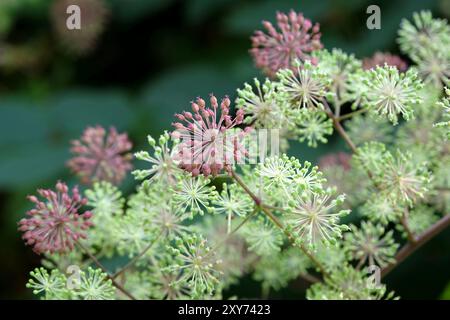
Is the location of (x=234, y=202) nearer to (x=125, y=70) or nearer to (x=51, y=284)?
(x=51, y=284)

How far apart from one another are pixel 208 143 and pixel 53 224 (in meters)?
0.42

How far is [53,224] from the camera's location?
1.43 metres

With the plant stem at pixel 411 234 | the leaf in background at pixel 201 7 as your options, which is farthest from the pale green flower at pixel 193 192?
the leaf in background at pixel 201 7

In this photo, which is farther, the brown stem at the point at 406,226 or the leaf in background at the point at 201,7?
the leaf in background at the point at 201,7

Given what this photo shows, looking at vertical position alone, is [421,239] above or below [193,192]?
below

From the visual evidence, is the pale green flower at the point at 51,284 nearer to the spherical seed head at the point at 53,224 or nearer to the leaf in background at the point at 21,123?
the spherical seed head at the point at 53,224

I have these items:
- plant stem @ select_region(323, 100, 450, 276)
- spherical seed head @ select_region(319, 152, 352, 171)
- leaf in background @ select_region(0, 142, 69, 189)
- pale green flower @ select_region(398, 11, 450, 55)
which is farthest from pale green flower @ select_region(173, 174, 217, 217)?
leaf in background @ select_region(0, 142, 69, 189)

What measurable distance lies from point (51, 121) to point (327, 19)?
1.65 metres

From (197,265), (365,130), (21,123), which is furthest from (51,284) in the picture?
(21,123)

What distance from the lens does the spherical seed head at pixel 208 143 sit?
127cm

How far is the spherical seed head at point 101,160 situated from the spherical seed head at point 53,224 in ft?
0.98

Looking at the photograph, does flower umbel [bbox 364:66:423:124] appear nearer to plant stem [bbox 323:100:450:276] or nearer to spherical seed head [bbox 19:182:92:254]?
plant stem [bbox 323:100:450:276]

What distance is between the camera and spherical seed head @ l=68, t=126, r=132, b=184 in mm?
1771

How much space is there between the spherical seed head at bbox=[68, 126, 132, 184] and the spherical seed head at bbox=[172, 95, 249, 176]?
1.59 feet
